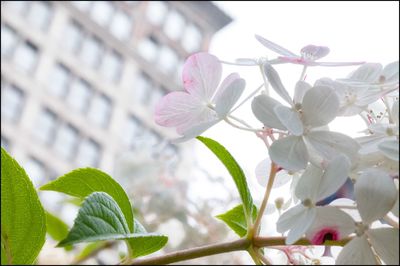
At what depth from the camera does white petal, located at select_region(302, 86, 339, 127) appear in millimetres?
223

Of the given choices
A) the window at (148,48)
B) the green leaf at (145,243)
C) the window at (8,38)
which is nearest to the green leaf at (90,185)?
the green leaf at (145,243)

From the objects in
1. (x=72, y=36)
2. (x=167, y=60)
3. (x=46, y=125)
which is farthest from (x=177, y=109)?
(x=167, y=60)

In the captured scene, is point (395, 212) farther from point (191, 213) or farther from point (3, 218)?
point (191, 213)

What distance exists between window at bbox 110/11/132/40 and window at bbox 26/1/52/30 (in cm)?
101

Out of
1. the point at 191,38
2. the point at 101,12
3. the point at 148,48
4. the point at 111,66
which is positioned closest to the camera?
the point at 101,12

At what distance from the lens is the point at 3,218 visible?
0.23 m

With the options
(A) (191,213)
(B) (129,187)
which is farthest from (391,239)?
(B) (129,187)

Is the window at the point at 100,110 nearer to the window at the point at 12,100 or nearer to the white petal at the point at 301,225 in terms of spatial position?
the window at the point at 12,100

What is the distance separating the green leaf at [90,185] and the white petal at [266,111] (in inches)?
3.2

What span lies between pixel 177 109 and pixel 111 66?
10023mm

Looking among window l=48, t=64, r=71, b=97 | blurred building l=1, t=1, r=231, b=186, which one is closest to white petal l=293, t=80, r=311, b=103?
blurred building l=1, t=1, r=231, b=186

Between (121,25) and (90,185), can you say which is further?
(121,25)

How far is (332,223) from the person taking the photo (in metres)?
0.21

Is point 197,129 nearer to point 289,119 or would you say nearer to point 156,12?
point 289,119
